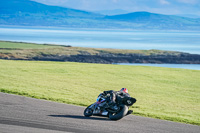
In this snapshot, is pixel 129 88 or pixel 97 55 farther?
pixel 97 55

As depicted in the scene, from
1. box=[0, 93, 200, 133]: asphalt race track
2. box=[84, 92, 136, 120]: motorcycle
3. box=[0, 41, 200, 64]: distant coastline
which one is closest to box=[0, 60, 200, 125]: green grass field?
box=[0, 93, 200, 133]: asphalt race track

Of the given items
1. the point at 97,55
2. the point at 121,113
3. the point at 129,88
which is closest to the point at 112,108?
the point at 121,113

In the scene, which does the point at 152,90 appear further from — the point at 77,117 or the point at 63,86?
the point at 77,117

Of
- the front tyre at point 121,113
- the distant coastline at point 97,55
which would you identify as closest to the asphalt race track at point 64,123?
the front tyre at point 121,113

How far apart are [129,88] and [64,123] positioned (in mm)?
13137

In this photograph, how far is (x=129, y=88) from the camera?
24.2 meters

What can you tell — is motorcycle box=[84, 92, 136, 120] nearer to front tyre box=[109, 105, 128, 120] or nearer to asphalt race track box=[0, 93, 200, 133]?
front tyre box=[109, 105, 128, 120]

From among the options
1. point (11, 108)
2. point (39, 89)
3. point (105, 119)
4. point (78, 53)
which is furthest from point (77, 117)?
point (78, 53)

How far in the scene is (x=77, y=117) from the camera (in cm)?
1265

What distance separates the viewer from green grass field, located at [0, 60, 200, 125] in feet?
54.9

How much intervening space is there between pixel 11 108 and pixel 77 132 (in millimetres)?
4123

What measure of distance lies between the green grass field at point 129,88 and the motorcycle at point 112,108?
2.39m

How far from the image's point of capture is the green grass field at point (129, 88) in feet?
54.9

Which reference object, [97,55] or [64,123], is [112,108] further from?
[97,55]
